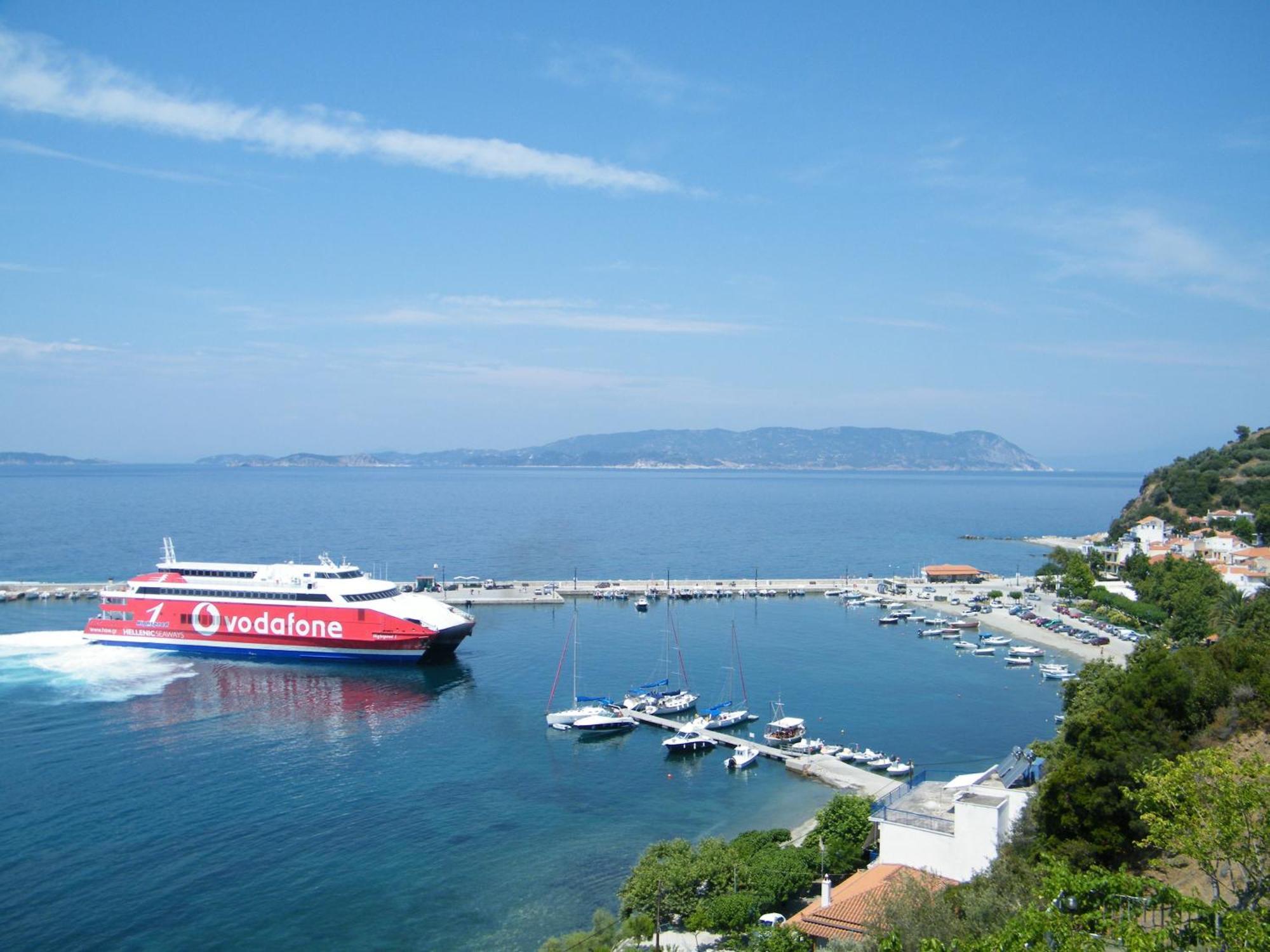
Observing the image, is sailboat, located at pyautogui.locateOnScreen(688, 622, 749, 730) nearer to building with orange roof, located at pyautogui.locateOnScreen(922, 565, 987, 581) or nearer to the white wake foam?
the white wake foam

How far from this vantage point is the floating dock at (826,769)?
1152 inches

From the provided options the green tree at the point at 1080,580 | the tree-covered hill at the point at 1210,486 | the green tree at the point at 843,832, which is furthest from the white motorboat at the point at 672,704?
the tree-covered hill at the point at 1210,486

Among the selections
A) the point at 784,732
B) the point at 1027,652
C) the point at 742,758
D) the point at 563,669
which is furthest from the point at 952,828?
the point at 1027,652

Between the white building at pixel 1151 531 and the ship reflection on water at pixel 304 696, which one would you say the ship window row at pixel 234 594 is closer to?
the ship reflection on water at pixel 304 696

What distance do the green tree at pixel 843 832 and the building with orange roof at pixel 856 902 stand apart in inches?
64.8

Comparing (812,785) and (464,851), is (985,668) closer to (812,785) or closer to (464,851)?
(812,785)

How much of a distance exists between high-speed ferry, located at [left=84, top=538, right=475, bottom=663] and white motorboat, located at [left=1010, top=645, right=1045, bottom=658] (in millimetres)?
29105

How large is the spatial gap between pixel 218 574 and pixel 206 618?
2.39 metres

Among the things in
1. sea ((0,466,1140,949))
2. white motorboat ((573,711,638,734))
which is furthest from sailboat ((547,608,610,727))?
sea ((0,466,1140,949))

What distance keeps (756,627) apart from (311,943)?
39.2m

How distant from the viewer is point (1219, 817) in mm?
10922

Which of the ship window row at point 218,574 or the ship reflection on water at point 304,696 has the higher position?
the ship window row at point 218,574

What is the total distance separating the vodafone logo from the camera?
1854 inches

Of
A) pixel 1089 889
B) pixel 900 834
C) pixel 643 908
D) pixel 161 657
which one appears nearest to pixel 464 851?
pixel 643 908
